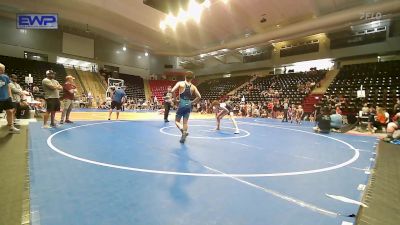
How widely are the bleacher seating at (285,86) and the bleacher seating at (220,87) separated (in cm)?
277

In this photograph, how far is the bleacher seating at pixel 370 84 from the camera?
1572 cm

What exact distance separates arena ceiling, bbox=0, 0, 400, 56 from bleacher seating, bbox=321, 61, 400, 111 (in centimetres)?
388

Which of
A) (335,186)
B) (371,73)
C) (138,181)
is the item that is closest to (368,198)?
(335,186)

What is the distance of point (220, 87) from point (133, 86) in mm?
11164

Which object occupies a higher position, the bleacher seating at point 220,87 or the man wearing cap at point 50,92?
the bleacher seating at point 220,87

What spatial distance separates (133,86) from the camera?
103 ft

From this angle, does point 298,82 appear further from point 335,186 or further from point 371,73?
point 335,186

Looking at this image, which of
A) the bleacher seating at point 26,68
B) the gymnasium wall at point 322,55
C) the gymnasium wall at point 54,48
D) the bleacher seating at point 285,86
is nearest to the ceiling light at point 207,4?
the bleacher seating at point 285,86

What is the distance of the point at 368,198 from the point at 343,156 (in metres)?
2.56

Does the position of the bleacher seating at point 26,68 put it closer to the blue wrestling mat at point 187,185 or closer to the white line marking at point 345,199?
the blue wrestling mat at point 187,185
